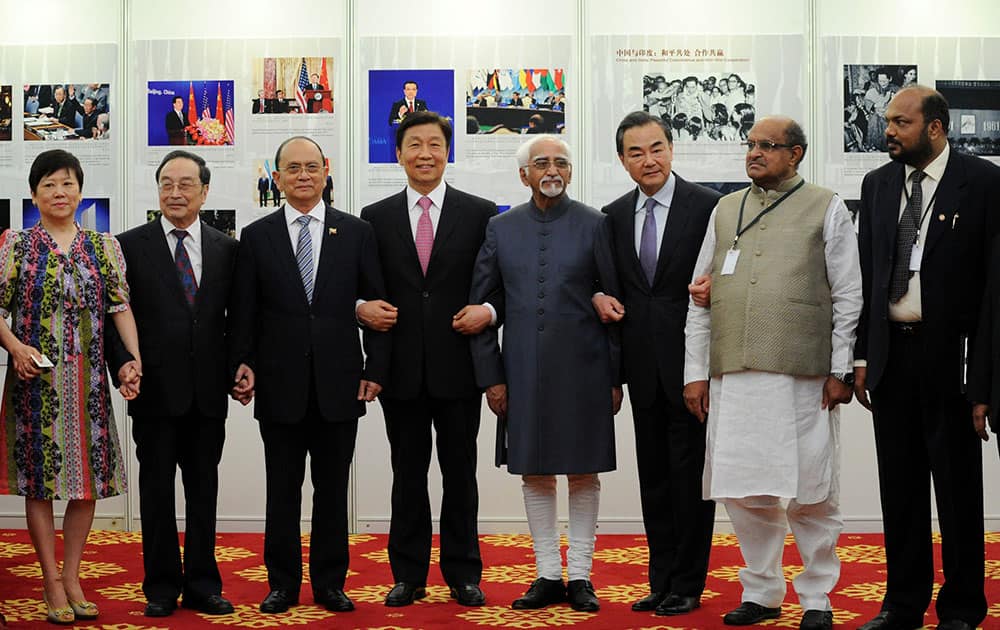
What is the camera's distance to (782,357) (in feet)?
13.8

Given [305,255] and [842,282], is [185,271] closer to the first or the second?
[305,255]

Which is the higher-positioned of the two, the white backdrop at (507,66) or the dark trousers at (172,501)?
the white backdrop at (507,66)

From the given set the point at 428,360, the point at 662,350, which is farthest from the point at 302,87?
the point at 662,350

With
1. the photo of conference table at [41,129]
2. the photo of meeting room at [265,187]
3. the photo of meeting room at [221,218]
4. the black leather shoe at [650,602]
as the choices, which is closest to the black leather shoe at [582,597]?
the black leather shoe at [650,602]

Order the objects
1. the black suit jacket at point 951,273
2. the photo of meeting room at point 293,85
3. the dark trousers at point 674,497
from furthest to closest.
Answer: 1. the photo of meeting room at point 293,85
2. the dark trousers at point 674,497
3. the black suit jacket at point 951,273

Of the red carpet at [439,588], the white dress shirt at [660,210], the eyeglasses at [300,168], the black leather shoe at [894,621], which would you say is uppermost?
the eyeglasses at [300,168]

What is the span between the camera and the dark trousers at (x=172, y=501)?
4.67 meters

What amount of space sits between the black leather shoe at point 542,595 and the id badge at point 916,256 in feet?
5.79

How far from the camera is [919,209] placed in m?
4.20

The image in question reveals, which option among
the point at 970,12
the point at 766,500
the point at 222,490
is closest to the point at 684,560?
the point at 766,500

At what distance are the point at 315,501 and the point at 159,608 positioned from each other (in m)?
0.70

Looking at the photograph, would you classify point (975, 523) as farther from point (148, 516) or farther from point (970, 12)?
point (970, 12)

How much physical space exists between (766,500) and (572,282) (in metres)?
1.07

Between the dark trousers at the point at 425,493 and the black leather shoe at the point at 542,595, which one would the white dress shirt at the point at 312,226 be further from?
the black leather shoe at the point at 542,595
